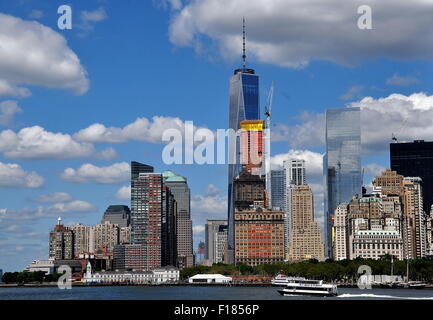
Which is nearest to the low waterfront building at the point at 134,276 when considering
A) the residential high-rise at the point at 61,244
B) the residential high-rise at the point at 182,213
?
the residential high-rise at the point at 61,244

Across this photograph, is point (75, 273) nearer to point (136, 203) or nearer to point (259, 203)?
point (136, 203)

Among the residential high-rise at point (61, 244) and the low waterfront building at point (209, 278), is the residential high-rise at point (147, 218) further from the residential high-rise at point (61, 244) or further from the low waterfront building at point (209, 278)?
the low waterfront building at point (209, 278)

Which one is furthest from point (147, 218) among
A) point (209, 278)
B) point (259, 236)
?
point (209, 278)

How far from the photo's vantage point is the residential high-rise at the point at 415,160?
163 metres

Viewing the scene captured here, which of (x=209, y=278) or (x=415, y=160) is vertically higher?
(x=415, y=160)

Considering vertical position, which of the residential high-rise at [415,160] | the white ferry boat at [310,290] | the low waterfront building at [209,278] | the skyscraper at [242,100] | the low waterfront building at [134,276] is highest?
the skyscraper at [242,100]

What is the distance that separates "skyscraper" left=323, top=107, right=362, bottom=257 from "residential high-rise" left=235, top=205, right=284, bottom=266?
49609mm

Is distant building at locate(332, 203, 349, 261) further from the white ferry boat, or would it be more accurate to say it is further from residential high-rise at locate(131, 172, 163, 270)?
the white ferry boat

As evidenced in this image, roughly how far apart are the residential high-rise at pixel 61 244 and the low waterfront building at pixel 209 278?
5005cm

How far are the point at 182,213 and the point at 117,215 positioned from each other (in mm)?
16560

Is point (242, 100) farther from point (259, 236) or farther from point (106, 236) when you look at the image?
point (259, 236)

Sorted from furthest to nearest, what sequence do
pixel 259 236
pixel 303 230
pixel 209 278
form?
pixel 303 230 → pixel 259 236 → pixel 209 278

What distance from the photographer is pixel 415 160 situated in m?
164
